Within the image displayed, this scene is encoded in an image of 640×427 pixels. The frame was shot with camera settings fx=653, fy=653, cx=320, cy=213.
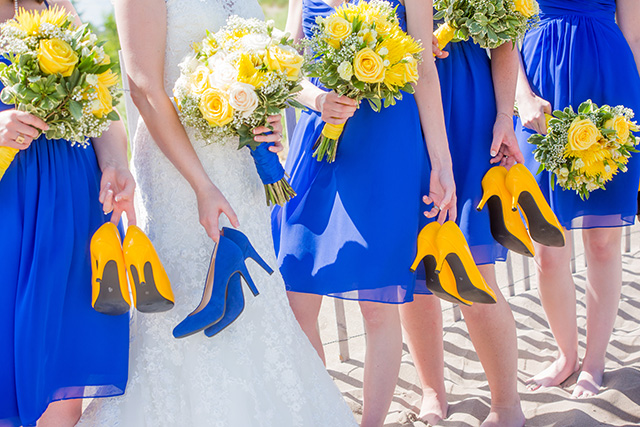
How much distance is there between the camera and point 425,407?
3.47 m

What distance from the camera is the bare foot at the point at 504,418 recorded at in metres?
3.20

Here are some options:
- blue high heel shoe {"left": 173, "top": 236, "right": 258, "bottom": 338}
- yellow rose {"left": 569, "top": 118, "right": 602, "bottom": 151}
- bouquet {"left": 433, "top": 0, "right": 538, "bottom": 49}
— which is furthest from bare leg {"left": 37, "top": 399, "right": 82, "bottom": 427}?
yellow rose {"left": 569, "top": 118, "right": 602, "bottom": 151}

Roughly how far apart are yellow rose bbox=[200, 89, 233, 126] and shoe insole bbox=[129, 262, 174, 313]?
61 centimetres

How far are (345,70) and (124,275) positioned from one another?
1131 millimetres

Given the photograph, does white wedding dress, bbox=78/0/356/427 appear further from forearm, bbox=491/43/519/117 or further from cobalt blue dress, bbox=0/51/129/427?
forearm, bbox=491/43/519/117

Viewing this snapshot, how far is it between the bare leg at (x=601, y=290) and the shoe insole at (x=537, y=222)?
0.85 m

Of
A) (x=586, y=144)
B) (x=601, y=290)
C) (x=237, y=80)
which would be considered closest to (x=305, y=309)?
(x=237, y=80)

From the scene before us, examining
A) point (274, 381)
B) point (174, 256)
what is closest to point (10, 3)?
point (174, 256)

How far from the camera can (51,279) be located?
7.39ft

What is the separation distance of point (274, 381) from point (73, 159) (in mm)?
1164

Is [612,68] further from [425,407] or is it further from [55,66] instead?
[55,66]

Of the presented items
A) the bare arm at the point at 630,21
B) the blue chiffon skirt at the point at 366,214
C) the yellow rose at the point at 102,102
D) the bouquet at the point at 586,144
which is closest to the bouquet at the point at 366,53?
the blue chiffon skirt at the point at 366,214

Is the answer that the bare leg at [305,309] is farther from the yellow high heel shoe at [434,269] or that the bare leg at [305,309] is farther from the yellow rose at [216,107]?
the yellow rose at [216,107]

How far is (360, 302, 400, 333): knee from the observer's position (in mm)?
2961
